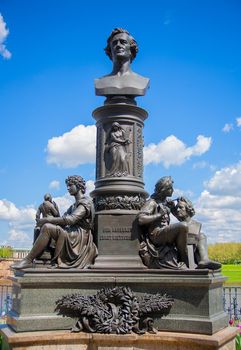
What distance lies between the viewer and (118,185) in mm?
8367

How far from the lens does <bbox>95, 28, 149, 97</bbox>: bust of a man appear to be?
904cm

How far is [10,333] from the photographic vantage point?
691 cm

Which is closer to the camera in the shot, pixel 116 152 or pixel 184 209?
pixel 184 209

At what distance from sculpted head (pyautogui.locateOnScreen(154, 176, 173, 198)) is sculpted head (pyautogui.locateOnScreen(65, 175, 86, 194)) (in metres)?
1.36

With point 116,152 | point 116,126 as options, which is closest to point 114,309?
point 116,152

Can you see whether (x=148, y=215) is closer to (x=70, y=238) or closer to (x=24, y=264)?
(x=70, y=238)

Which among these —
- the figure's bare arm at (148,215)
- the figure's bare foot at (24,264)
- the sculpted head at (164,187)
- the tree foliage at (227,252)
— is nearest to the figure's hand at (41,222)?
the figure's bare foot at (24,264)

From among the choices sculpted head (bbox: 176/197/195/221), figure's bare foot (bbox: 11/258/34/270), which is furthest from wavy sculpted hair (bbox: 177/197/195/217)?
figure's bare foot (bbox: 11/258/34/270)

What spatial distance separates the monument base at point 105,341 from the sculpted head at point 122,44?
18.6 feet

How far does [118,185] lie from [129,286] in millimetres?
1970

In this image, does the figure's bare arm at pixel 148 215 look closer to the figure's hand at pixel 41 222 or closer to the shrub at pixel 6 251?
the figure's hand at pixel 41 222

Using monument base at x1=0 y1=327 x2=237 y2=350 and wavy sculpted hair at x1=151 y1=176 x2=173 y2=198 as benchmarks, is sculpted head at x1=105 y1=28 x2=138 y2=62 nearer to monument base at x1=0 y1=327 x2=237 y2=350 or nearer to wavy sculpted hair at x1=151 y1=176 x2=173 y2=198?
wavy sculpted hair at x1=151 y1=176 x2=173 y2=198

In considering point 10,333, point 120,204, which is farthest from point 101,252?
point 10,333

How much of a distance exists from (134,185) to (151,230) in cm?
105
